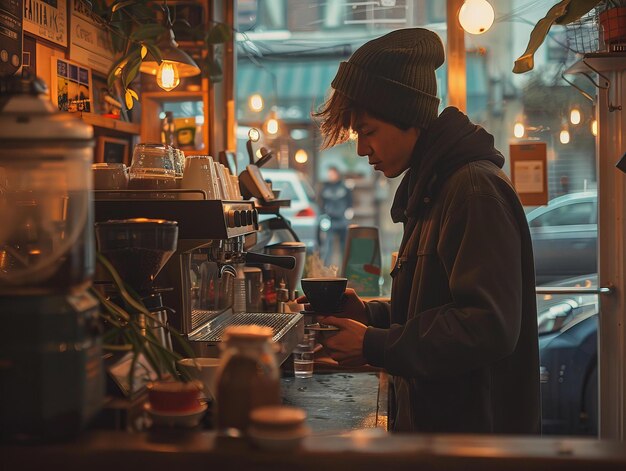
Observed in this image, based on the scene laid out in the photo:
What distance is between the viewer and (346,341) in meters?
1.89

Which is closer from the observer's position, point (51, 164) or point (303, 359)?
point (51, 164)

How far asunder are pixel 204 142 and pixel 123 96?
0.50 m

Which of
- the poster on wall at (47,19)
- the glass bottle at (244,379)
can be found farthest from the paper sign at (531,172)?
the glass bottle at (244,379)

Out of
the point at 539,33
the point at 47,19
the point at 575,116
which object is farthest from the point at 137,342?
the point at 575,116

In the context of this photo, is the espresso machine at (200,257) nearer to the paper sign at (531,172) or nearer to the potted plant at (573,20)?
the potted plant at (573,20)

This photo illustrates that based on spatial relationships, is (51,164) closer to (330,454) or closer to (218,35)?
(330,454)

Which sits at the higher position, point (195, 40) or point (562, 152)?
point (195, 40)

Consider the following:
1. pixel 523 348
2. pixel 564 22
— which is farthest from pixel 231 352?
pixel 564 22

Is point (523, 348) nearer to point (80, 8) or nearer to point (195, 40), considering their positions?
point (80, 8)

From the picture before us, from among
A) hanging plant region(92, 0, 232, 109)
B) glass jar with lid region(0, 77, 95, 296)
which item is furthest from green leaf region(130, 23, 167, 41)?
glass jar with lid region(0, 77, 95, 296)

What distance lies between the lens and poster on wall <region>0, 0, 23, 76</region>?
2.47 meters

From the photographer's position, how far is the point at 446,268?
1862mm

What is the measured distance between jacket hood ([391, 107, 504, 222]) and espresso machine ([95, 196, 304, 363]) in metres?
0.62

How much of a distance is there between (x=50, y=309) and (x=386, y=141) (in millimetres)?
1164
